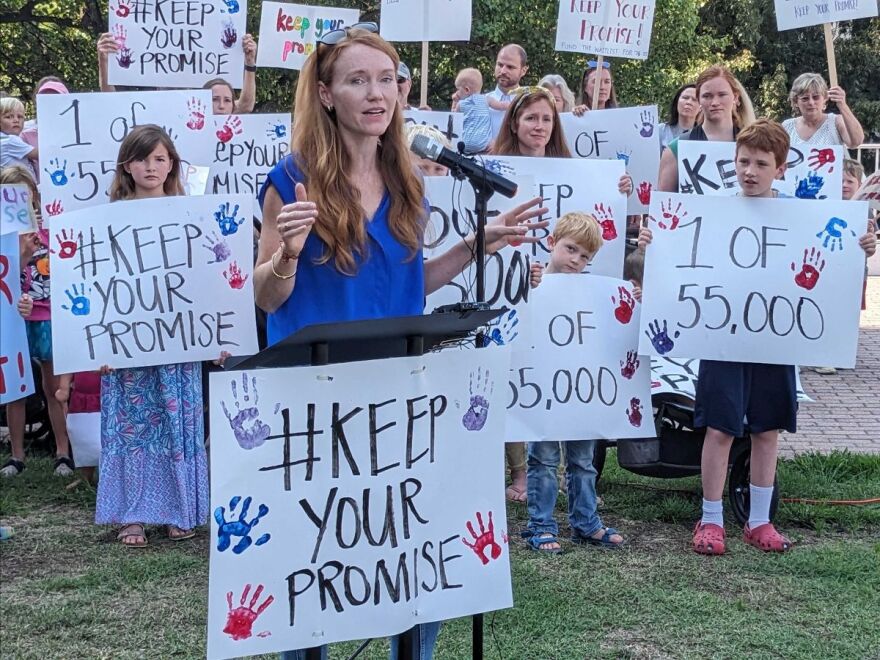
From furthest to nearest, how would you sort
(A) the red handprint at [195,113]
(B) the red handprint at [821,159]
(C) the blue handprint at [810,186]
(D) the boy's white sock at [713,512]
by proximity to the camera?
(A) the red handprint at [195,113]
(B) the red handprint at [821,159]
(C) the blue handprint at [810,186]
(D) the boy's white sock at [713,512]

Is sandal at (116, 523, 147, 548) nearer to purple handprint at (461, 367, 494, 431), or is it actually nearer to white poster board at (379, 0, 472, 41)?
purple handprint at (461, 367, 494, 431)

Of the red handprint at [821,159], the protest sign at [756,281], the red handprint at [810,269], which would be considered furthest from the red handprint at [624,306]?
the red handprint at [821,159]

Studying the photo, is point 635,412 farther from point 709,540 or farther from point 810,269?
point 810,269

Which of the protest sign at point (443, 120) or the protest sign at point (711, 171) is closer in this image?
the protest sign at point (711, 171)

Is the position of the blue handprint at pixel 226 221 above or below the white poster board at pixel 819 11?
below

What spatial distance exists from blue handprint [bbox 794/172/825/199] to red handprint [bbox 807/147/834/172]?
54 millimetres

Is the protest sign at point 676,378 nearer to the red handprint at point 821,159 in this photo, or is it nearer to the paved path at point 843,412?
the red handprint at point 821,159

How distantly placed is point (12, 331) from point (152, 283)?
67 centimetres

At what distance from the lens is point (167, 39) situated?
812 centimetres

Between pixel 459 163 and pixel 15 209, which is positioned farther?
pixel 15 209

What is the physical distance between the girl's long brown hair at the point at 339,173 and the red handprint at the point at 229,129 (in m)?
4.84

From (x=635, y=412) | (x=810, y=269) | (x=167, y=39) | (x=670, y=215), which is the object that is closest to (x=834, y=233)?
(x=810, y=269)

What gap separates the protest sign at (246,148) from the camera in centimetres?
764

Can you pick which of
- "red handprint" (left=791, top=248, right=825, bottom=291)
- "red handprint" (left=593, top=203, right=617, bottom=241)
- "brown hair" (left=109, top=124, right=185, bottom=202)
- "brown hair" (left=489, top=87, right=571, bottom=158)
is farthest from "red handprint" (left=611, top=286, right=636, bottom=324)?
"brown hair" (left=109, top=124, right=185, bottom=202)
